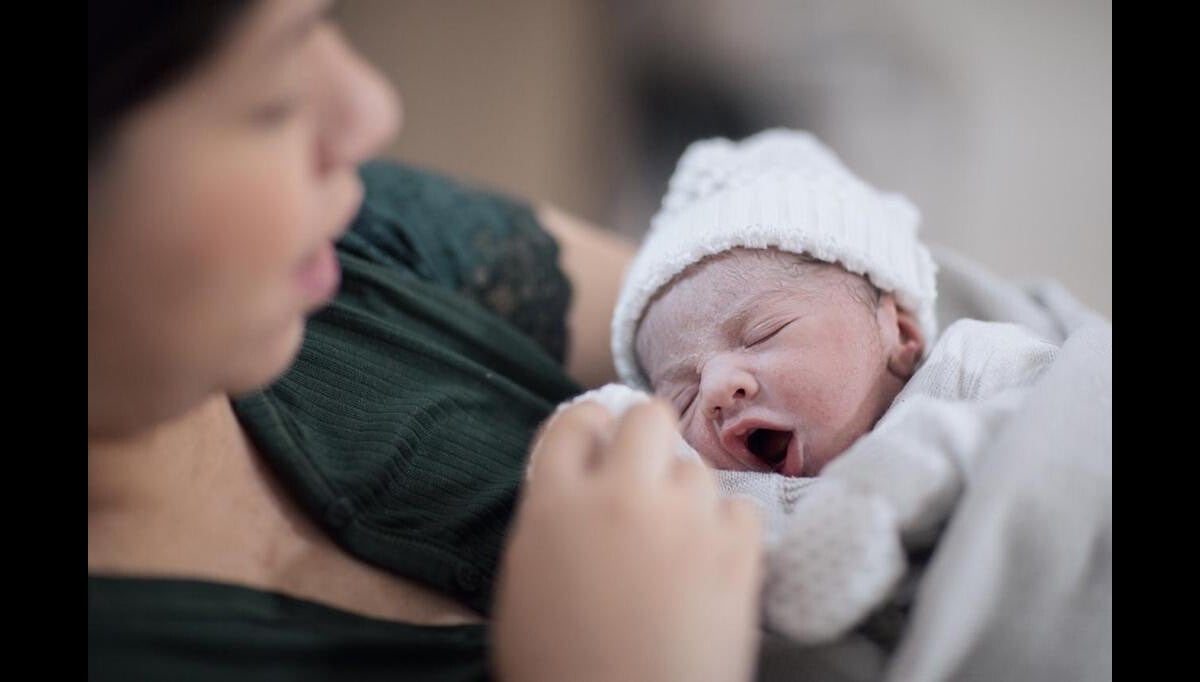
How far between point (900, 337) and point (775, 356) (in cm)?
18

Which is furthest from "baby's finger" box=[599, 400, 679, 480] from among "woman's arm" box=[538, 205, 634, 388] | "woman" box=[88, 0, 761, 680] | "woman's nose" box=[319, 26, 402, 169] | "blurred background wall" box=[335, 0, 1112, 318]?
"blurred background wall" box=[335, 0, 1112, 318]

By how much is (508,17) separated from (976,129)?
119 cm

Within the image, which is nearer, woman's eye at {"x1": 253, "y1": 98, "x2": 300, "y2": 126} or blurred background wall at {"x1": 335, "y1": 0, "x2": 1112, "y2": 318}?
woman's eye at {"x1": 253, "y1": 98, "x2": 300, "y2": 126}

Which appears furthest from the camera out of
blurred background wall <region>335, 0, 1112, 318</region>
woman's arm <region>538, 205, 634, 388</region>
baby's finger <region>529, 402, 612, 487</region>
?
blurred background wall <region>335, 0, 1112, 318</region>

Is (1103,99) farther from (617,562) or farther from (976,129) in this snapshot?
(617,562)

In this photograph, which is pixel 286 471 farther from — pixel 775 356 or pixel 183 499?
pixel 775 356

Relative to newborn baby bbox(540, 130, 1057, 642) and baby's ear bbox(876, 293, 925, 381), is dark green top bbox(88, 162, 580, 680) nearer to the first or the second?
newborn baby bbox(540, 130, 1057, 642)

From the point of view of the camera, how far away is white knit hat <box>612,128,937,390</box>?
919mm

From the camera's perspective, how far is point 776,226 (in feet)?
3.01

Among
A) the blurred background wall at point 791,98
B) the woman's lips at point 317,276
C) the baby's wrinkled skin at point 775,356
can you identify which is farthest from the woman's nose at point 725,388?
the blurred background wall at point 791,98

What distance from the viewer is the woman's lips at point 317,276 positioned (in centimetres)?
53

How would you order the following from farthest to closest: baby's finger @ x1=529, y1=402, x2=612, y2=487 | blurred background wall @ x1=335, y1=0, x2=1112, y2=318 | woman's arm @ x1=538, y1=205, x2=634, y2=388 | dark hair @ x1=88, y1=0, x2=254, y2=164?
1. blurred background wall @ x1=335, y1=0, x2=1112, y2=318
2. woman's arm @ x1=538, y1=205, x2=634, y2=388
3. baby's finger @ x1=529, y1=402, x2=612, y2=487
4. dark hair @ x1=88, y1=0, x2=254, y2=164

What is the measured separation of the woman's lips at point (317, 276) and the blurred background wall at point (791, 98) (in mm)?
1930
